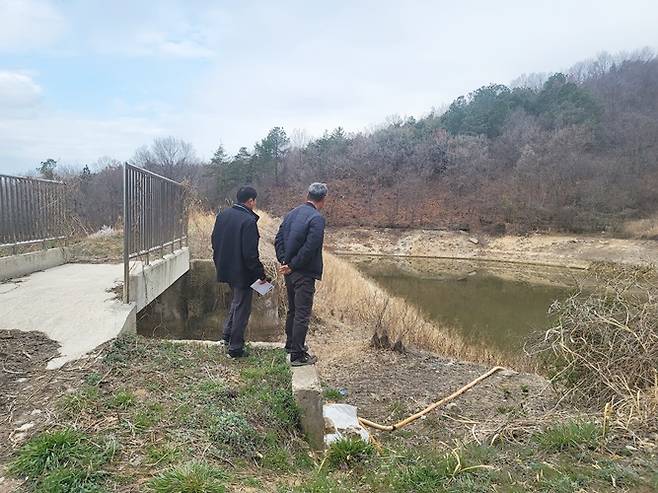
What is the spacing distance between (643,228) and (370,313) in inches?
1105

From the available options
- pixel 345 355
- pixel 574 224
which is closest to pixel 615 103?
pixel 574 224

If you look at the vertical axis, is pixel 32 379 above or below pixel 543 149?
below

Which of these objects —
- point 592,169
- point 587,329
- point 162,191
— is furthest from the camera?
point 592,169

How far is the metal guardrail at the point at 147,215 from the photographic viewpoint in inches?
210

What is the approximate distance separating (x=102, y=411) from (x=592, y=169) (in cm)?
4185

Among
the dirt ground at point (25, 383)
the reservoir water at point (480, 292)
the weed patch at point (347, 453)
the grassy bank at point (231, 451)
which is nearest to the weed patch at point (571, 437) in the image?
the grassy bank at point (231, 451)

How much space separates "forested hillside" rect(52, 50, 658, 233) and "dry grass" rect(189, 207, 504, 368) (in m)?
18.6

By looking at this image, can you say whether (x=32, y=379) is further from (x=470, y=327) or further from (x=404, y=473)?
(x=470, y=327)

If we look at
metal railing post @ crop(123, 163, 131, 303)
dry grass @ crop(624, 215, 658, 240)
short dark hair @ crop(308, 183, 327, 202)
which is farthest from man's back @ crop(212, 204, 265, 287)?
dry grass @ crop(624, 215, 658, 240)

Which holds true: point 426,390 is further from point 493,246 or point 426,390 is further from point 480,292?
point 493,246

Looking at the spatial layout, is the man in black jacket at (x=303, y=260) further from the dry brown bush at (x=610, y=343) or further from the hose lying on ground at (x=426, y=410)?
the dry brown bush at (x=610, y=343)

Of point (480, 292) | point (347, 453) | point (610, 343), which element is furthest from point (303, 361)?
point (480, 292)

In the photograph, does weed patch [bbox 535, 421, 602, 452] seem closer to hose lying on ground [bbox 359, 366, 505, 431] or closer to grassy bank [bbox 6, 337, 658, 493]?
grassy bank [bbox 6, 337, 658, 493]

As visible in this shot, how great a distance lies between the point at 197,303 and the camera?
925 cm
